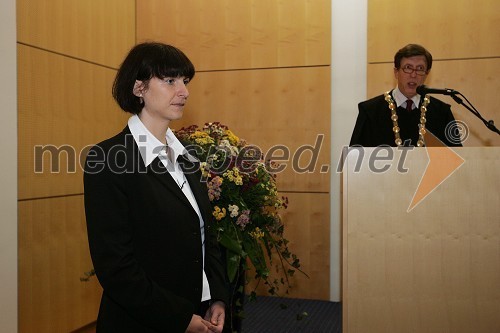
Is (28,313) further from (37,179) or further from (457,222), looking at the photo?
(457,222)

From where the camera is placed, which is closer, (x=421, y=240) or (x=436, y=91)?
(x=421, y=240)

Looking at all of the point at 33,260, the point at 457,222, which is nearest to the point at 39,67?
the point at 33,260

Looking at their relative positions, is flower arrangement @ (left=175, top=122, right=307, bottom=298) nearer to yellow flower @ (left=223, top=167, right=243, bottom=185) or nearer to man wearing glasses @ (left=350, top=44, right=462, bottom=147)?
yellow flower @ (left=223, top=167, right=243, bottom=185)

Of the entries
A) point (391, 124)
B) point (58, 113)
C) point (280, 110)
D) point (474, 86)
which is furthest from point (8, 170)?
point (474, 86)

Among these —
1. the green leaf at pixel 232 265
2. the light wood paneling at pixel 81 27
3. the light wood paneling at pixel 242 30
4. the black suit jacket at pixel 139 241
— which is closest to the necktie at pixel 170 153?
the black suit jacket at pixel 139 241

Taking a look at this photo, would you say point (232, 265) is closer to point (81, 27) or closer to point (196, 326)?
point (196, 326)

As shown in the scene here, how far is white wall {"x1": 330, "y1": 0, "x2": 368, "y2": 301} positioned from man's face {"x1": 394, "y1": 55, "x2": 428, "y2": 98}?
1.04 metres

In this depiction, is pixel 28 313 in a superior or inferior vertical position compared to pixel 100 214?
inferior

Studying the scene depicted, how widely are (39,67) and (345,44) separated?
2.30 meters

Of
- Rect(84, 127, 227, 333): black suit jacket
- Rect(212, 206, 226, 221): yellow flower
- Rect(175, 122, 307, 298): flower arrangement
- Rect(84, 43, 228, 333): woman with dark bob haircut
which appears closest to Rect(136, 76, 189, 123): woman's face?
Rect(84, 43, 228, 333): woman with dark bob haircut

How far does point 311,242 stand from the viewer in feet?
14.0

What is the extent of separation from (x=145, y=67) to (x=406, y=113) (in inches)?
79.2

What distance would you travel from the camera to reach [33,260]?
10.5 ft

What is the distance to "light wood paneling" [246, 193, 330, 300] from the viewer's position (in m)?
4.25
